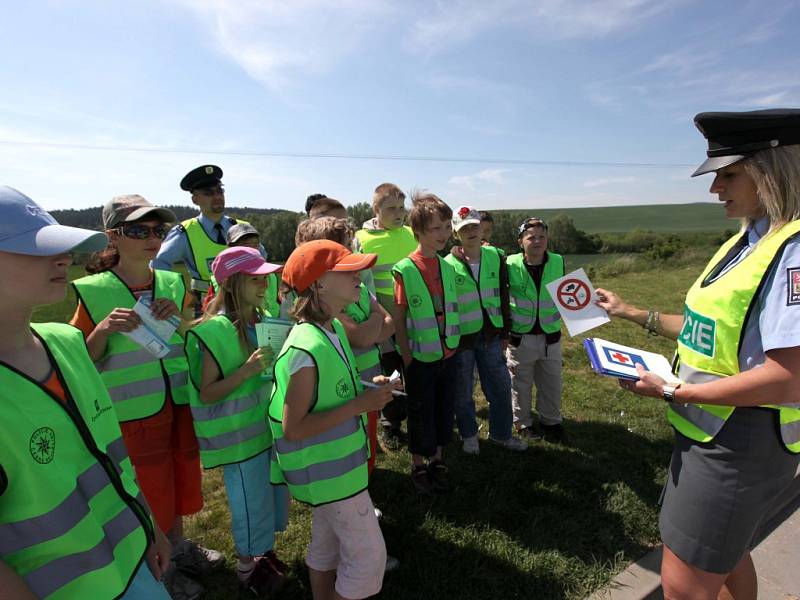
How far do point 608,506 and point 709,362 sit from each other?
7.07ft

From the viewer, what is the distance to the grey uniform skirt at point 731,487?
1.77 metres

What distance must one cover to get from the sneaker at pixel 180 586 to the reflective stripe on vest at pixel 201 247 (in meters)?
2.41

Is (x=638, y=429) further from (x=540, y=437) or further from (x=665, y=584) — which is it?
(x=665, y=584)

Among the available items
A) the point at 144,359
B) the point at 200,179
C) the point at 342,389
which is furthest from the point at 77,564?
the point at 200,179

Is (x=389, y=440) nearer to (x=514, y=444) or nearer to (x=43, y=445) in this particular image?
(x=514, y=444)

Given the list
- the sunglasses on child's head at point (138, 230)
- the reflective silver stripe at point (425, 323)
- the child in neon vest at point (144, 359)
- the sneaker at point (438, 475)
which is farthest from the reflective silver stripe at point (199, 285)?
the sneaker at point (438, 475)

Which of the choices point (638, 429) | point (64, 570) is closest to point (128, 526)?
point (64, 570)

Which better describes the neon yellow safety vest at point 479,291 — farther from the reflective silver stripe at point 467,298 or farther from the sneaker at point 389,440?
the sneaker at point 389,440

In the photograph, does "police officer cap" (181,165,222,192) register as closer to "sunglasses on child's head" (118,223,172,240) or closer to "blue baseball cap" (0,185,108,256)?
"sunglasses on child's head" (118,223,172,240)

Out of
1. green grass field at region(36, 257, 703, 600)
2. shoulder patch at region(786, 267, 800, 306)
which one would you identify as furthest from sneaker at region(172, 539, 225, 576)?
shoulder patch at region(786, 267, 800, 306)

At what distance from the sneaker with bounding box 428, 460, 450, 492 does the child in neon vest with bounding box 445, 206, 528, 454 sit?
0.50 m

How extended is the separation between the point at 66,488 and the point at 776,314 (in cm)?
239

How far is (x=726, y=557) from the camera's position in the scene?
1836 mm

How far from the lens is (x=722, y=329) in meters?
1.78
